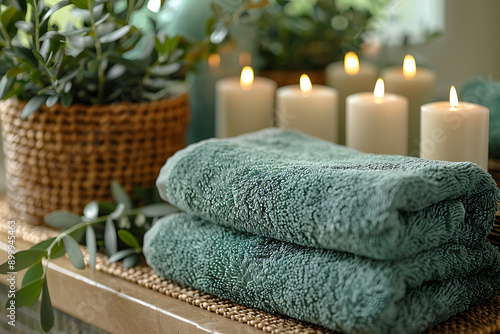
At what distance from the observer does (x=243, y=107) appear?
854mm

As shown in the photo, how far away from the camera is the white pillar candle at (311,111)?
0.80m

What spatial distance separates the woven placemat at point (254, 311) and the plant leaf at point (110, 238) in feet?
0.05

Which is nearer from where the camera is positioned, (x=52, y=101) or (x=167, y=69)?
(x=52, y=101)

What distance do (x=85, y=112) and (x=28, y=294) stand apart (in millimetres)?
261

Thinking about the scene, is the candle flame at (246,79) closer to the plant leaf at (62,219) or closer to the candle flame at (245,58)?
the candle flame at (245,58)

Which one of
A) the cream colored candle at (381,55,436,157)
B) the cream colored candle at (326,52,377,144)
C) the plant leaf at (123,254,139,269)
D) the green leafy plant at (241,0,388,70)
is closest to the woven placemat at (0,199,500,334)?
the plant leaf at (123,254,139,269)

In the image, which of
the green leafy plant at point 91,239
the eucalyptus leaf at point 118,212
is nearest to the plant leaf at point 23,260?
the green leafy plant at point 91,239

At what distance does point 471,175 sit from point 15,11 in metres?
0.55

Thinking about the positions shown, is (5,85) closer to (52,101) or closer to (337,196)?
(52,101)

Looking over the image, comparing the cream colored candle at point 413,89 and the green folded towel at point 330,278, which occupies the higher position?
the cream colored candle at point 413,89

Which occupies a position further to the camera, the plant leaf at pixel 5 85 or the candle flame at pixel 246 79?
the candle flame at pixel 246 79

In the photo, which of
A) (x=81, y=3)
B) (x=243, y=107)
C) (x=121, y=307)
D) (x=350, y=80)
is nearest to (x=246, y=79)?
(x=243, y=107)

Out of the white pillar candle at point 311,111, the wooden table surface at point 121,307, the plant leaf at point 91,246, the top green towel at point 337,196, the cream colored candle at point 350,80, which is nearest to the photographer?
the top green towel at point 337,196

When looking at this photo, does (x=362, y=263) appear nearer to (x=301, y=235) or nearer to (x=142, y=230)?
(x=301, y=235)
